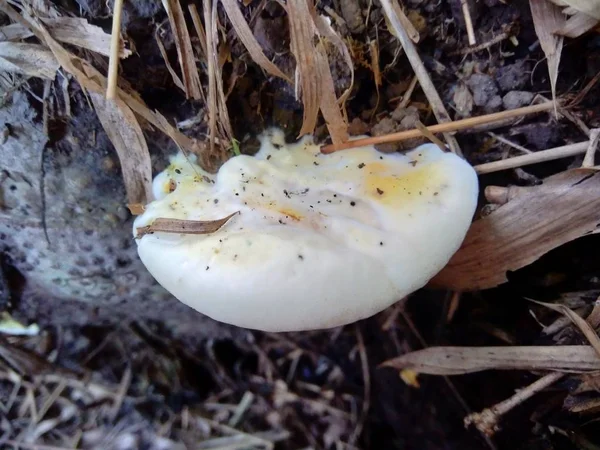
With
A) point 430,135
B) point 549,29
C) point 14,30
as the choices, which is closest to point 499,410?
point 430,135

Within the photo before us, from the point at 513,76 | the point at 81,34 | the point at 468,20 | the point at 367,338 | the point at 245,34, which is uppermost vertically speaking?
the point at 81,34

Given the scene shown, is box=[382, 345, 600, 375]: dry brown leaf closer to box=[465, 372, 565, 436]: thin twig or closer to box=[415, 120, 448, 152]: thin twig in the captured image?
box=[465, 372, 565, 436]: thin twig

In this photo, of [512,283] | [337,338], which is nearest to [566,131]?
[512,283]

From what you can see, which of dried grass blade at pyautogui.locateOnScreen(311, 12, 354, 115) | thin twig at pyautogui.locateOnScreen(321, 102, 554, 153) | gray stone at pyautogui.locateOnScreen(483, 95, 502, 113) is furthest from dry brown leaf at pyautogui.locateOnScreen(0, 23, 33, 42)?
gray stone at pyautogui.locateOnScreen(483, 95, 502, 113)

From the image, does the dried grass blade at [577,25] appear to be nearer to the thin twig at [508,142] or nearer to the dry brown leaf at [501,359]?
the thin twig at [508,142]

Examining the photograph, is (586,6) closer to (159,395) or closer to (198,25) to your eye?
(198,25)

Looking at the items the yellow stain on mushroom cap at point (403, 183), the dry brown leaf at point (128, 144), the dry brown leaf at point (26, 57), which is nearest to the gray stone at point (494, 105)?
the yellow stain on mushroom cap at point (403, 183)

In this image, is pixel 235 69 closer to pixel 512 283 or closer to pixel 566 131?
pixel 566 131
